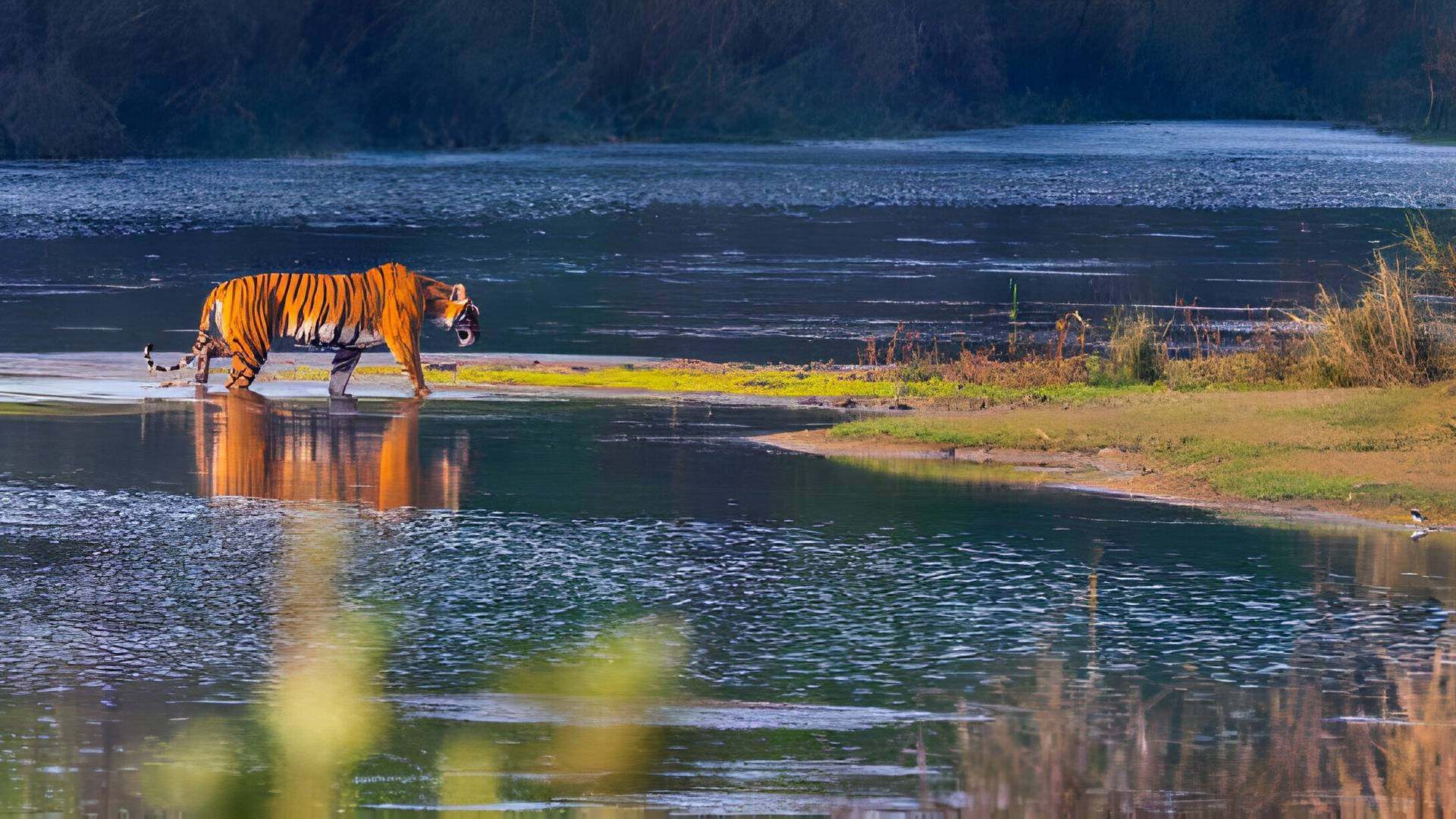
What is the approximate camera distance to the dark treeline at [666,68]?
84688 millimetres

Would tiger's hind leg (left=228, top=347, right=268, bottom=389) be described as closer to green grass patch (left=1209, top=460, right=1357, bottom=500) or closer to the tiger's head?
the tiger's head

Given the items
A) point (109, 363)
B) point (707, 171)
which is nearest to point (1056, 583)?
point (109, 363)

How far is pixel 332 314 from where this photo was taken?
19.4 metres

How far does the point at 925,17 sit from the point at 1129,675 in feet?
406

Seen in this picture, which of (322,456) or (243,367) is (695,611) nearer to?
(322,456)

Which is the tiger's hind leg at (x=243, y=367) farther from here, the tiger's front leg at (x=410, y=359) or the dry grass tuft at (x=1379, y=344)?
the dry grass tuft at (x=1379, y=344)

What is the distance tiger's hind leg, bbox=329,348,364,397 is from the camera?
64.5 feet

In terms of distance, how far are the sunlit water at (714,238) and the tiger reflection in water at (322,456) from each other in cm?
620

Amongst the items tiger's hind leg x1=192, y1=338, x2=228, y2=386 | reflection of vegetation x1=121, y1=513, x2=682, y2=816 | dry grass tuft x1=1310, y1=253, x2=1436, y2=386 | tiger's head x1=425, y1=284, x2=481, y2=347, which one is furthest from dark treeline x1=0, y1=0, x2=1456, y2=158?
reflection of vegetation x1=121, y1=513, x2=682, y2=816

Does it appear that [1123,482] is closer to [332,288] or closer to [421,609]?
[421,609]

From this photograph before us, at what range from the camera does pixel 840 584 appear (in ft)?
39.5

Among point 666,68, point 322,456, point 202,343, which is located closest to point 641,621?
point 322,456

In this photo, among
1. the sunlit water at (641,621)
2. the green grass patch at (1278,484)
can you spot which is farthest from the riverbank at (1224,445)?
the sunlit water at (641,621)

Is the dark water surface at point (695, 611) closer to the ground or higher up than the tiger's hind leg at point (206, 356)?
closer to the ground
